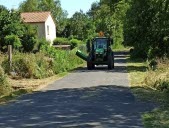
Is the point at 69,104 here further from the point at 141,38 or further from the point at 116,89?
the point at 141,38

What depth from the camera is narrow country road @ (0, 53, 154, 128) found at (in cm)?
1130

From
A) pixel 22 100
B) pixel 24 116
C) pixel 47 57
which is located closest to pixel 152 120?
pixel 24 116

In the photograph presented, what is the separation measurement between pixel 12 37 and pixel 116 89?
1037 inches

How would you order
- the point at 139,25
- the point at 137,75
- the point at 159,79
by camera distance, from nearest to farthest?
the point at 159,79, the point at 137,75, the point at 139,25

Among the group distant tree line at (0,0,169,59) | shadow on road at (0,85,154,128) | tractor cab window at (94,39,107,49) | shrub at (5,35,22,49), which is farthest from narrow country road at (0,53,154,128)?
shrub at (5,35,22,49)

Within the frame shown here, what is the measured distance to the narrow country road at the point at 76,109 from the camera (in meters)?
→ 11.3

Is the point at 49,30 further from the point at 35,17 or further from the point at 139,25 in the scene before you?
the point at 139,25

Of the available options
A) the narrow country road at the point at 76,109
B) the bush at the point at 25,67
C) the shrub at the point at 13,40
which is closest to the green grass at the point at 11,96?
the narrow country road at the point at 76,109

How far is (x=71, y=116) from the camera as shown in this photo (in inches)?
486

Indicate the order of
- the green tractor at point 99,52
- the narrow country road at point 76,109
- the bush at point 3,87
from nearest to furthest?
the narrow country road at point 76,109
the bush at point 3,87
the green tractor at point 99,52

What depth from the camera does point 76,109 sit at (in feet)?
44.9

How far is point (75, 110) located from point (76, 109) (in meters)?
→ 0.21

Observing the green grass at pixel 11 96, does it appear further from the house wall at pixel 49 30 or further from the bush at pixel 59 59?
the house wall at pixel 49 30

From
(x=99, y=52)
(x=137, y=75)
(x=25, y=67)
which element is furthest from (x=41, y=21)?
(x=25, y=67)
